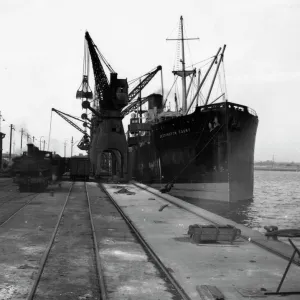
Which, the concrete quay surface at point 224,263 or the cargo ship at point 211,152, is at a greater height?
the cargo ship at point 211,152

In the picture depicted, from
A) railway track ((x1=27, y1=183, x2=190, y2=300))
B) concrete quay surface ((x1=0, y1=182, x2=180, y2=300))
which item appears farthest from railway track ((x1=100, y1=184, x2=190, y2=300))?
concrete quay surface ((x1=0, y1=182, x2=180, y2=300))

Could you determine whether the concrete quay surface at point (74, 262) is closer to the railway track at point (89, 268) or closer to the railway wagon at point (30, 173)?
the railway track at point (89, 268)

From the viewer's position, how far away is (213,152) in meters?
31.7

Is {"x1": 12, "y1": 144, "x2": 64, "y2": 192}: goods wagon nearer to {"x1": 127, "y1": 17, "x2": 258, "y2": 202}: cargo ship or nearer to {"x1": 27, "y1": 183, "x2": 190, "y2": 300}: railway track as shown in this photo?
{"x1": 127, "y1": 17, "x2": 258, "y2": 202}: cargo ship

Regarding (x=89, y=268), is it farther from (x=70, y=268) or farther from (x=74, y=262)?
(x=74, y=262)

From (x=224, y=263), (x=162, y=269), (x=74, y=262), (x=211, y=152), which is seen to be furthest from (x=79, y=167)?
(x=162, y=269)

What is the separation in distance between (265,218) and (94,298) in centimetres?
2243

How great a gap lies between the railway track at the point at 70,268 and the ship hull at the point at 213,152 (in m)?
17.4

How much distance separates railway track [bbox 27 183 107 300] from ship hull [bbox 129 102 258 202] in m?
17.4

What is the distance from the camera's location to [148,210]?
21.9 metres

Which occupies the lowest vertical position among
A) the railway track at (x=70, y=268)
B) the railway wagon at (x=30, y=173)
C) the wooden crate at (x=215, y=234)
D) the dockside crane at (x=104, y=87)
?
the railway track at (x=70, y=268)

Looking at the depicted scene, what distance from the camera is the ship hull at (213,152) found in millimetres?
31141

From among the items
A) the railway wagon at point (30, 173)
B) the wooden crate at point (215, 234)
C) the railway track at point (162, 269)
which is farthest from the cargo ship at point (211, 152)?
the wooden crate at point (215, 234)

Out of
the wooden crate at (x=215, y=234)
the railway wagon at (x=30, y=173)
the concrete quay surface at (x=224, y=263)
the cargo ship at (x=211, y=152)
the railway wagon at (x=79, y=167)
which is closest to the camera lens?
the concrete quay surface at (x=224, y=263)
